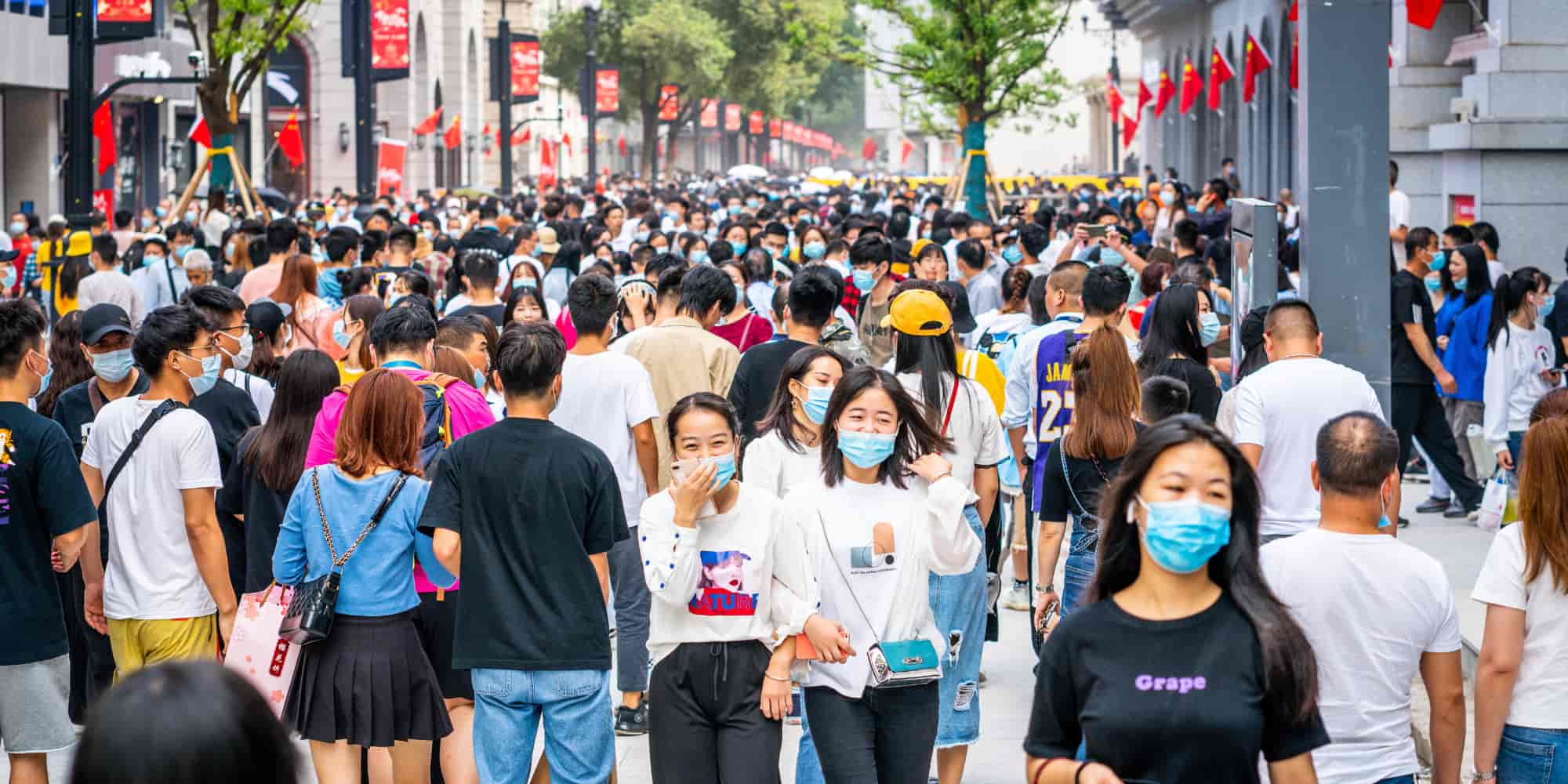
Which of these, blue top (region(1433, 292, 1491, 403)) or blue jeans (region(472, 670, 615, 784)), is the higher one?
blue top (region(1433, 292, 1491, 403))

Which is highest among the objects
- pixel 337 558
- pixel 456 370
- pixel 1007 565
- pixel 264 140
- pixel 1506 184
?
pixel 264 140

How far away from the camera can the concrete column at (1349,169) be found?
8.62 metres

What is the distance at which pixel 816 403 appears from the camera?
6.16 meters

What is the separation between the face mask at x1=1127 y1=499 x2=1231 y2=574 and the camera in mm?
3561

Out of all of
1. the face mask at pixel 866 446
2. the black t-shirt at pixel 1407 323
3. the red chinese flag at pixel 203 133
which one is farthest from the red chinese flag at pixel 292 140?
the face mask at pixel 866 446

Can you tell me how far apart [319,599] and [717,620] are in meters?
1.31

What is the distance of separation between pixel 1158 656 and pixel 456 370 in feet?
→ 13.9

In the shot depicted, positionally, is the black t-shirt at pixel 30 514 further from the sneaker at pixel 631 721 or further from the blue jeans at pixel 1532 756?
the blue jeans at pixel 1532 756

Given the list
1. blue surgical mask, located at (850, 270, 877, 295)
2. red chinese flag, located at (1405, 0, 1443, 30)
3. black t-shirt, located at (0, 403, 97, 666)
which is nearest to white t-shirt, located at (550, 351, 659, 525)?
black t-shirt, located at (0, 403, 97, 666)

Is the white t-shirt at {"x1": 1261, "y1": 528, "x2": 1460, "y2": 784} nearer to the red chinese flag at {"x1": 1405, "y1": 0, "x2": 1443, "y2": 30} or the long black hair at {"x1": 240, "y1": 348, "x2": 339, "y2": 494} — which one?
the long black hair at {"x1": 240, "y1": 348, "x2": 339, "y2": 494}

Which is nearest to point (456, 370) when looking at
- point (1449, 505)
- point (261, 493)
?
point (261, 493)

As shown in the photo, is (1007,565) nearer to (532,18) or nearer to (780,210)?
(780,210)

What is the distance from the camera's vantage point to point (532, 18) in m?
83.8

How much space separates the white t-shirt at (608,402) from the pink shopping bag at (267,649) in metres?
2.06
